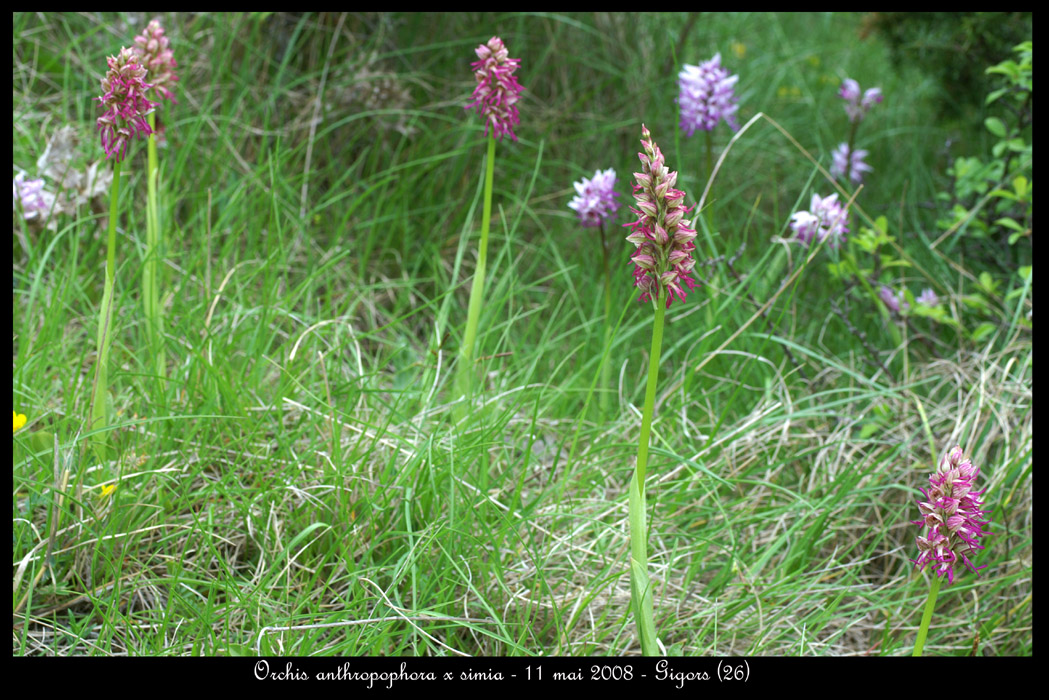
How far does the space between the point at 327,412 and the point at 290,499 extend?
0.26m

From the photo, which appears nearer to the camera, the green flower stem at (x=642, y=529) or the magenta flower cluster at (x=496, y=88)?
the green flower stem at (x=642, y=529)

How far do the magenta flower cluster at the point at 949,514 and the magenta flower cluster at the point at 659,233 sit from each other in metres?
0.51

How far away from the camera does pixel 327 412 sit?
223cm

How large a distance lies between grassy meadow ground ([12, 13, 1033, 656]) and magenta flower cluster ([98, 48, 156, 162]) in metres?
0.56

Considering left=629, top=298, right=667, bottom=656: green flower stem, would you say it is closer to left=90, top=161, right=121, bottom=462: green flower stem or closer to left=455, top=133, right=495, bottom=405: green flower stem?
left=455, top=133, right=495, bottom=405: green flower stem

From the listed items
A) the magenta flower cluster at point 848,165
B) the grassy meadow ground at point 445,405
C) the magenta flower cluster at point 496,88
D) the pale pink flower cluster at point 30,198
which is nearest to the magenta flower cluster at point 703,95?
the grassy meadow ground at point 445,405

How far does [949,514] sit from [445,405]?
1.18m

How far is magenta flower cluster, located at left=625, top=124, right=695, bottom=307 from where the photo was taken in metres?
1.37

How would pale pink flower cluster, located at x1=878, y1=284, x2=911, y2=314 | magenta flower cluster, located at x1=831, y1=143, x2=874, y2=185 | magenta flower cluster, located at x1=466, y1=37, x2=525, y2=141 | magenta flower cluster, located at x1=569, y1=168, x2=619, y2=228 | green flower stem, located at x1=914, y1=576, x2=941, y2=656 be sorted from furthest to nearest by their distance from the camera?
magenta flower cluster, located at x1=831, y1=143, x2=874, y2=185 < pale pink flower cluster, located at x1=878, y1=284, x2=911, y2=314 < magenta flower cluster, located at x1=569, y1=168, x2=619, y2=228 < magenta flower cluster, located at x1=466, y1=37, x2=525, y2=141 < green flower stem, located at x1=914, y1=576, x2=941, y2=656

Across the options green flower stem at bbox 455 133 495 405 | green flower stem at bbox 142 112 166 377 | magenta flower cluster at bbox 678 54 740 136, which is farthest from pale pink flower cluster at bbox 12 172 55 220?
magenta flower cluster at bbox 678 54 740 136

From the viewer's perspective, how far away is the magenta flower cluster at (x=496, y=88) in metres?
2.02

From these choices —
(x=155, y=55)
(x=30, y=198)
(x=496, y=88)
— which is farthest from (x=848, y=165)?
(x=30, y=198)

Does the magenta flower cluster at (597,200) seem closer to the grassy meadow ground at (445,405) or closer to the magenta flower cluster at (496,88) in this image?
the grassy meadow ground at (445,405)

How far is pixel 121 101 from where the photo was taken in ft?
5.83
